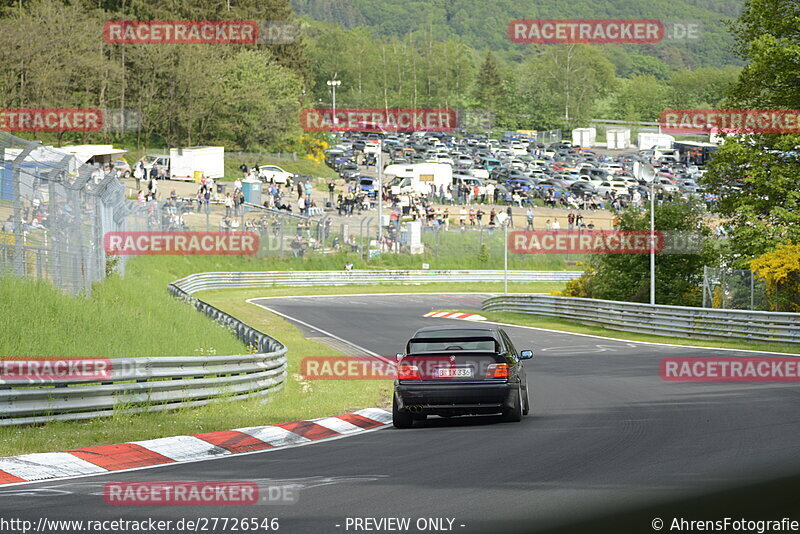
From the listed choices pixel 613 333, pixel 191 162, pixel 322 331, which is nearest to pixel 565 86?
pixel 191 162

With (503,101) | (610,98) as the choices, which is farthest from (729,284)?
(610,98)

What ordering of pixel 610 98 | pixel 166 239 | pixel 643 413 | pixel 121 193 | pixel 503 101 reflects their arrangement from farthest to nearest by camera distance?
pixel 610 98 → pixel 503 101 → pixel 166 239 → pixel 121 193 → pixel 643 413

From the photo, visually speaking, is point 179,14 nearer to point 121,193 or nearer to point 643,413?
point 121,193

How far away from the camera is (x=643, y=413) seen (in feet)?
49.7

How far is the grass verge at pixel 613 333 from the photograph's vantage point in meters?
28.2

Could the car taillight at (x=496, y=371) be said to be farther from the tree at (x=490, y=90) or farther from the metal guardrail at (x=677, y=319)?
the tree at (x=490, y=90)

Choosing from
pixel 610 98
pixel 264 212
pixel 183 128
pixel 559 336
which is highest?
pixel 610 98

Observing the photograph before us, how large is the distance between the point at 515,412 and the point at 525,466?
4.11 metres

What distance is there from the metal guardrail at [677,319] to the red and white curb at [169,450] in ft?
55.3

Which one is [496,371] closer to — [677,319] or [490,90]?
[677,319]

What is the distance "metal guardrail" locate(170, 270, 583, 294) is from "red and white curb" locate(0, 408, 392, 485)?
39.2m

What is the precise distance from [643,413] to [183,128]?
9266cm

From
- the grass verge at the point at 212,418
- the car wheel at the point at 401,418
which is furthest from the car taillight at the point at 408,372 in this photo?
the grass verge at the point at 212,418

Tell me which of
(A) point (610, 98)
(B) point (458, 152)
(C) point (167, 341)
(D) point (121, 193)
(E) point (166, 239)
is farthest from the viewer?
(A) point (610, 98)
